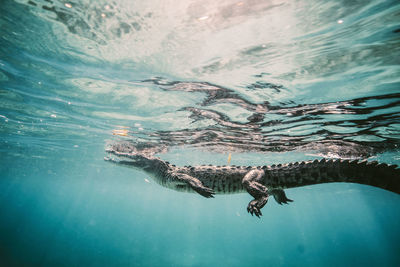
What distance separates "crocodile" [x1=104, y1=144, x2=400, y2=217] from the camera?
4.34 metres

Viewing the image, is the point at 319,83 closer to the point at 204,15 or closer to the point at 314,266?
the point at 204,15

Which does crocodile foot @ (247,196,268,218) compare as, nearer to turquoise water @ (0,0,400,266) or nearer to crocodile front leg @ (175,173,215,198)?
crocodile front leg @ (175,173,215,198)

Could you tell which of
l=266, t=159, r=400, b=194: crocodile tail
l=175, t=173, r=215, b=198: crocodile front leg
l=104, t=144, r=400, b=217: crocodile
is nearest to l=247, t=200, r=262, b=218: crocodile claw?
l=104, t=144, r=400, b=217: crocodile

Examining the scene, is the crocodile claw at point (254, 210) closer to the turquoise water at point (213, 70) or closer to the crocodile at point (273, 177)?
the crocodile at point (273, 177)

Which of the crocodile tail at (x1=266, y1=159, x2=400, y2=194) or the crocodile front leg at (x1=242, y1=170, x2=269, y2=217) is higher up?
the crocodile tail at (x1=266, y1=159, x2=400, y2=194)

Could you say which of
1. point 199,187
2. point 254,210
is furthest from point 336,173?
point 199,187

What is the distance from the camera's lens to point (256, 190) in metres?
5.18

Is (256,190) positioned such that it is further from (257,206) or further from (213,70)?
(213,70)

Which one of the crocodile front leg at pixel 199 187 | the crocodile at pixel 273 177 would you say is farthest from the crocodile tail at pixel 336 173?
the crocodile front leg at pixel 199 187

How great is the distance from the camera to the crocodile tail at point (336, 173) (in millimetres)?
4156

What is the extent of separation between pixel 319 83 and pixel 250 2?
377cm

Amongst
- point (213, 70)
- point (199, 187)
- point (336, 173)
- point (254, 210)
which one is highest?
point (213, 70)

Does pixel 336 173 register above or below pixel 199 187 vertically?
above

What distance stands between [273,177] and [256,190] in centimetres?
100
